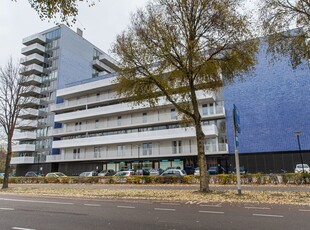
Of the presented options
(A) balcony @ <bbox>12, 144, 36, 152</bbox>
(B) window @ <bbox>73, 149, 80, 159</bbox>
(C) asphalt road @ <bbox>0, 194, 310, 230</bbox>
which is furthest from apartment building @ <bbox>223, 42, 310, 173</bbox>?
(A) balcony @ <bbox>12, 144, 36, 152</bbox>

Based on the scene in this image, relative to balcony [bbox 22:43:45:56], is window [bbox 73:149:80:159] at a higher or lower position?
lower

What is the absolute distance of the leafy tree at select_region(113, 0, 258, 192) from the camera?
14.8m

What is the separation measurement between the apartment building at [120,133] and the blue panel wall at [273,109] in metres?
3.52

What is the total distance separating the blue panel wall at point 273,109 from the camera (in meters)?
35.5

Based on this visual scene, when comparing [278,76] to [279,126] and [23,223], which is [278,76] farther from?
[23,223]

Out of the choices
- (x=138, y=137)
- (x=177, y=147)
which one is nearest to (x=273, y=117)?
(x=177, y=147)

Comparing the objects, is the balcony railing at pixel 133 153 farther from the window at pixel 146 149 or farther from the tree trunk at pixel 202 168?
the tree trunk at pixel 202 168

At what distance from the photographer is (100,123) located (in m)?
46.0

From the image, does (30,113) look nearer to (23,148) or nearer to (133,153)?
(23,148)

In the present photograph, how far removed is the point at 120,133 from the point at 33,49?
32437 mm

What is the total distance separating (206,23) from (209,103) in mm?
24913

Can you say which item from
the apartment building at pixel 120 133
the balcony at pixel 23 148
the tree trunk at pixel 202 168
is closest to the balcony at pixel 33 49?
the apartment building at pixel 120 133

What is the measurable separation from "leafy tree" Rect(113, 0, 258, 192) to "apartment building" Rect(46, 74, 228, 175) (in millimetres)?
17225

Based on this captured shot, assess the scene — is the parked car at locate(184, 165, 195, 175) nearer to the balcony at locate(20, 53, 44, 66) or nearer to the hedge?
the hedge
